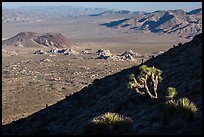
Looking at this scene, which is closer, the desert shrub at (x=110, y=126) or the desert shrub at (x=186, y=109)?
the desert shrub at (x=186, y=109)

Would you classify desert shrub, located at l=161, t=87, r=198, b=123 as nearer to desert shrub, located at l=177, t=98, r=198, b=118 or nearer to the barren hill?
desert shrub, located at l=177, t=98, r=198, b=118

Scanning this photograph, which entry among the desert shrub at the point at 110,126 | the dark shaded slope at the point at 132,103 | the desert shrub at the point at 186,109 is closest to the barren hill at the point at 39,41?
the dark shaded slope at the point at 132,103

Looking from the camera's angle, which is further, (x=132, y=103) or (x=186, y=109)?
(x=132, y=103)

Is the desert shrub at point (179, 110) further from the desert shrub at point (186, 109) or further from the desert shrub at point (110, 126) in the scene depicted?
the desert shrub at point (110, 126)

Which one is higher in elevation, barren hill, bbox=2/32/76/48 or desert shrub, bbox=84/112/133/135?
desert shrub, bbox=84/112/133/135

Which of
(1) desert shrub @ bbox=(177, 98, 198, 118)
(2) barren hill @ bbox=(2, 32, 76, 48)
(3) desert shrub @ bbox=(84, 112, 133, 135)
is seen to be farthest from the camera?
(2) barren hill @ bbox=(2, 32, 76, 48)

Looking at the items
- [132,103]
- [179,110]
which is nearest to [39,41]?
[132,103]

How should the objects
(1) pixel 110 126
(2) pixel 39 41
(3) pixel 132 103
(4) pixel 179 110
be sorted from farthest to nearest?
(2) pixel 39 41 < (3) pixel 132 103 < (4) pixel 179 110 < (1) pixel 110 126

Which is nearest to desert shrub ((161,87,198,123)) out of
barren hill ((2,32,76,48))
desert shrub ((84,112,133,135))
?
desert shrub ((84,112,133,135))

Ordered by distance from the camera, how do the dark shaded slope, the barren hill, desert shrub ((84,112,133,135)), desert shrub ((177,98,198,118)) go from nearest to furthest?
1. desert shrub ((177,98,198,118))
2. desert shrub ((84,112,133,135))
3. the dark shaded slope
4. the barren hill

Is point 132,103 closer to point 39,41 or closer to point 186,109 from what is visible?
point 186,109
